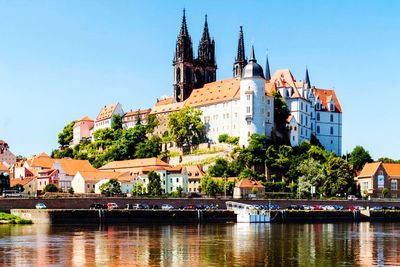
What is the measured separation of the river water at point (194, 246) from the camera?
46.6 metres

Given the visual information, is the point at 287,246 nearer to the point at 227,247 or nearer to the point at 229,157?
the point at 227,247

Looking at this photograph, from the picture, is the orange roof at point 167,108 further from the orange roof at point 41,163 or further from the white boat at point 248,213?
the white boat at point 248,213

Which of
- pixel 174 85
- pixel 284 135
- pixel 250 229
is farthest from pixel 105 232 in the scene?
pixel 174 85

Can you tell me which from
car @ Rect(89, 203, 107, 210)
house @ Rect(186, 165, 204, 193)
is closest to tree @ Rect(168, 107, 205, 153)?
house @ Rect(186, 165, 204, 193)

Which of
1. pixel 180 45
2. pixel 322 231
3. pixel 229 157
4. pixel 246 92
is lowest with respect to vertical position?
pixel 322 231

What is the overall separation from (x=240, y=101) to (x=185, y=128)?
41.7 feet

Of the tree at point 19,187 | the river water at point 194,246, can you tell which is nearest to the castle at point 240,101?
the tree at point 19,187

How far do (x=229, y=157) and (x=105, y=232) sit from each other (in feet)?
190

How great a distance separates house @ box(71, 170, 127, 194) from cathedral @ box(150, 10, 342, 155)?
80.1 ft

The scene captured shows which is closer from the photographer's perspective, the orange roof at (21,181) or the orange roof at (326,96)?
the orange roof at (21,181)

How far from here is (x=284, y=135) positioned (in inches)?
5266

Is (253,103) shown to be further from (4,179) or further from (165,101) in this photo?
(4,179)

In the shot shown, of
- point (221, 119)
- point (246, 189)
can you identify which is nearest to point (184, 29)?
point (221, 119)

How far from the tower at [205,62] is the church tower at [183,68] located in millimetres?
2618
